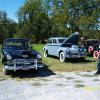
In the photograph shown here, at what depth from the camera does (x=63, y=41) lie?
788 inches

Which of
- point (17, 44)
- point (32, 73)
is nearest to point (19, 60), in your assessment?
point (32, 73)

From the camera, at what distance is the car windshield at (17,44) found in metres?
15.0

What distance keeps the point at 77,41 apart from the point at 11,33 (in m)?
67.1

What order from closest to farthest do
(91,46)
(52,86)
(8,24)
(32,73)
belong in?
(52,86), (32,73), (91,46), (8,24)

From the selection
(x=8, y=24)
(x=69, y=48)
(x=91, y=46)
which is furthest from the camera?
(x=8, y=24)

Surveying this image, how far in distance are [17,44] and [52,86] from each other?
5.47m

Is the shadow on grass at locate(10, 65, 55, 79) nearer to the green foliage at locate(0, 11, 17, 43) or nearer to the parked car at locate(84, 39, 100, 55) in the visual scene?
the parked car at locate(84, 39, 100, 55)

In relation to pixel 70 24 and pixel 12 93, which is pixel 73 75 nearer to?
pixel 12 93

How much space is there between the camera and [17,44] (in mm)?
15320

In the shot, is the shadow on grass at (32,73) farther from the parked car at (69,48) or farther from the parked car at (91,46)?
the parked car at (91,46)

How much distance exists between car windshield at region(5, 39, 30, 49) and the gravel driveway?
83.2 inches

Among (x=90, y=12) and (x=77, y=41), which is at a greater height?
(x=90, y=12)

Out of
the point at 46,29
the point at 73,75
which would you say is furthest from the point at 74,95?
the point at 46,29

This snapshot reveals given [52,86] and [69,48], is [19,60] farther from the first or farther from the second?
[69,48]
